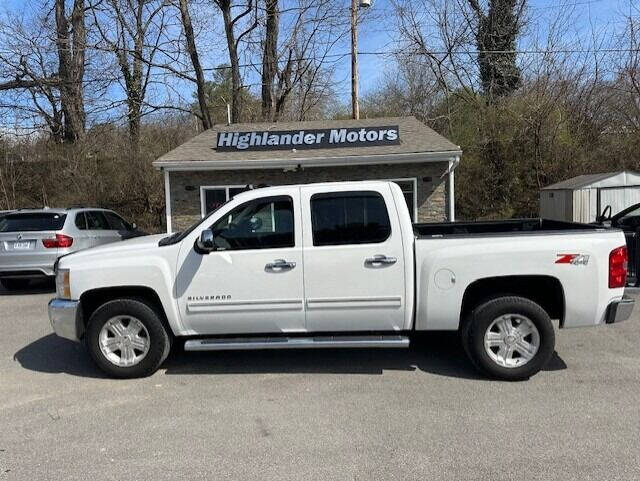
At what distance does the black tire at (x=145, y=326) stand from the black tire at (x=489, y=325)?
2.87 m

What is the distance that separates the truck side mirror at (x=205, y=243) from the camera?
4.80 meters

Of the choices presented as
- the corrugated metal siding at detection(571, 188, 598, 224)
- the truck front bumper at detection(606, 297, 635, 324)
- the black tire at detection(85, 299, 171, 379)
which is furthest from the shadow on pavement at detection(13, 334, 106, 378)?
the corrugated metal siding at detection(571, 188, 598, 224)

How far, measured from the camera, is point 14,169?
2138 cm

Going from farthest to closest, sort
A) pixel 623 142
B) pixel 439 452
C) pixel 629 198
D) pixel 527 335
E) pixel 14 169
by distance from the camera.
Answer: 1. pixel 14 169
2. pixel 623 142
3. pixel 629 198
4. pixel 527 335
5. pixel 439 452

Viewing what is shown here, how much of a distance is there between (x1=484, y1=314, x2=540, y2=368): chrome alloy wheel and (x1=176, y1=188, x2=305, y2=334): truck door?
5.72 feet

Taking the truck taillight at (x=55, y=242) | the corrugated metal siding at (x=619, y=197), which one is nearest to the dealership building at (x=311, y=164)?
the corrugated metal siding at (x=619, y=197)

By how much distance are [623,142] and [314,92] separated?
45.2ft

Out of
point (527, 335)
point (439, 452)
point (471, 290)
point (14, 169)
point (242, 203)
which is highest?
point (14, 169)

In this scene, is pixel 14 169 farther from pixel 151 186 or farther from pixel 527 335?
pixel 527 335

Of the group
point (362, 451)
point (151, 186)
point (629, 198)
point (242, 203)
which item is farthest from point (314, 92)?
point (362, 451)

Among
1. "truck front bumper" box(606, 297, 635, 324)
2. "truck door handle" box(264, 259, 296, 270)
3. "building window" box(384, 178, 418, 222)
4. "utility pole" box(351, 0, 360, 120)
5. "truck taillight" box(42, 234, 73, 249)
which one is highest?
"utility pole" box(351, 0, 360, 120)

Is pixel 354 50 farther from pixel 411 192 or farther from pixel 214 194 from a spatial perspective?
pixel 214 194

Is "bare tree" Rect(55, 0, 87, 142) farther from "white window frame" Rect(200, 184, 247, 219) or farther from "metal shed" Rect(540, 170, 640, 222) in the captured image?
"metal shed" Rect(540, 170, 640, 222)

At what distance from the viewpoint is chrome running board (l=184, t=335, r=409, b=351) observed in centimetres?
491
